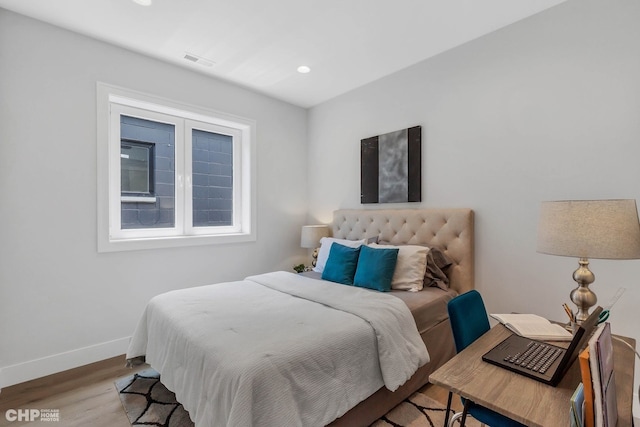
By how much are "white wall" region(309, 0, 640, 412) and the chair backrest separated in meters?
1.00

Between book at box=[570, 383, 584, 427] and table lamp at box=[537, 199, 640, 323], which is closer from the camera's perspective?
book at box=[570, 383, 584, 427]

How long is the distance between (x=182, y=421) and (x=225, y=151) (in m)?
2.77

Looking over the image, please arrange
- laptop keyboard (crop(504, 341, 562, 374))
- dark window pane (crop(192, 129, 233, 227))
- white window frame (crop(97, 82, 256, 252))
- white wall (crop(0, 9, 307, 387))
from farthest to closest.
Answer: dark window pane (crop(192, 129, 233, 227)) → white window frame (crop(97, 82, 256, 252)) → white wall (crop(0, 9, 307, 387)) → laptop keyboard (crop(504, 341, 562, 374))

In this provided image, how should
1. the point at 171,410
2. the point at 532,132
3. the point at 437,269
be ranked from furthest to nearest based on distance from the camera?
the point at 437,269 → the point at 532,132 → the point at 171,410

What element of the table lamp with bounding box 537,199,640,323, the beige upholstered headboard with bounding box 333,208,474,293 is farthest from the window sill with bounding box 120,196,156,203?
the table lamp with bounding box 537,199,640,323

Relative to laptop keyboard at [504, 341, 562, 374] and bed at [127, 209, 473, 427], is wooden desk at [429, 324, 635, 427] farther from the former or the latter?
bed at [127, 209, 473, 427]

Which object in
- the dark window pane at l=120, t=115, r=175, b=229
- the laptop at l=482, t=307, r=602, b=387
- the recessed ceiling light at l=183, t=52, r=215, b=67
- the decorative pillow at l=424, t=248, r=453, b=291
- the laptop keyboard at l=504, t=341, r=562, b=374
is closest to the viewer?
the laptop at l=482, t=307, r=602, b=387

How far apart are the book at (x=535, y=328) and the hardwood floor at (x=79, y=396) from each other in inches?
31.1

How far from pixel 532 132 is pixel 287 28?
2064mm

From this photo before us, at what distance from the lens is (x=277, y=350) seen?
1.45m

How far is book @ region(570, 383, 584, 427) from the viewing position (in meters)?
0.76

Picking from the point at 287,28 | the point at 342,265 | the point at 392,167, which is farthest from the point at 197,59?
the point at 342,265

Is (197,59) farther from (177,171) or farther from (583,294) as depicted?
(583,294)

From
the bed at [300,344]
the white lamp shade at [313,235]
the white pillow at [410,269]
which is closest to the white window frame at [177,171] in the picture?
the white lamp shade at [313,235]
